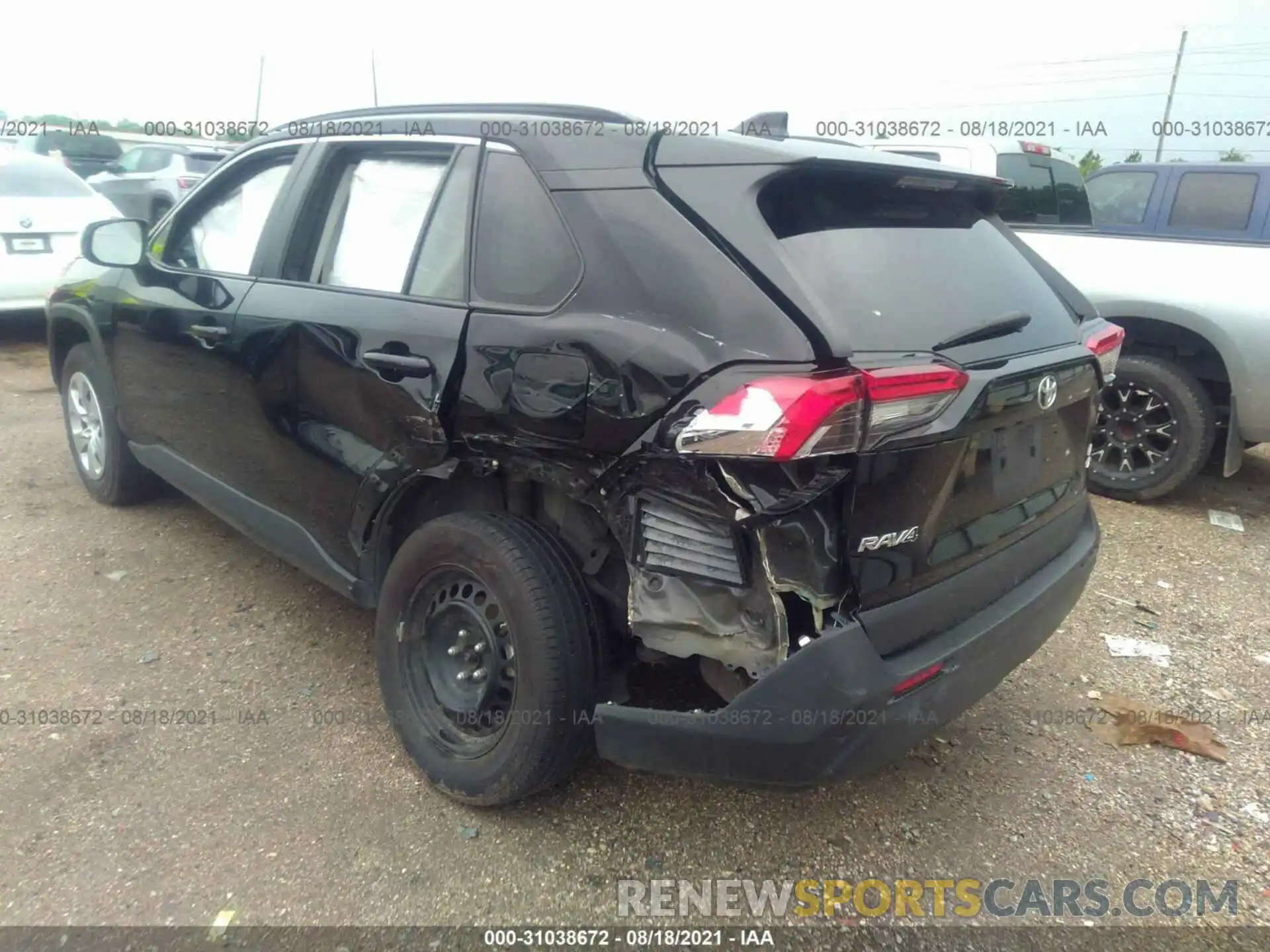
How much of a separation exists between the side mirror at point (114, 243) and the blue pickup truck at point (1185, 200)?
5252 mm

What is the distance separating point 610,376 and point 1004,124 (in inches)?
270

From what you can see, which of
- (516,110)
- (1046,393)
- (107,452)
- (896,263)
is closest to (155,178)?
Answer: (107,452)

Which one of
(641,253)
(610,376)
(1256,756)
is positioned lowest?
(1256,756)

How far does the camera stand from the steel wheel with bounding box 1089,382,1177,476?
496cm

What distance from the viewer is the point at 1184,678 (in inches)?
132

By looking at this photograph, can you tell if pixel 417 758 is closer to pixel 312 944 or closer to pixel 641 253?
pixel 312 944

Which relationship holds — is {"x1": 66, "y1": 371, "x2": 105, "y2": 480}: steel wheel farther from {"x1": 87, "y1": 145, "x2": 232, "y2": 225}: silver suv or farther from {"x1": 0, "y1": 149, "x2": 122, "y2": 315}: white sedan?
{"x1": 87, "y1": 145, "x2": 232, "y2": 225}: silver suv

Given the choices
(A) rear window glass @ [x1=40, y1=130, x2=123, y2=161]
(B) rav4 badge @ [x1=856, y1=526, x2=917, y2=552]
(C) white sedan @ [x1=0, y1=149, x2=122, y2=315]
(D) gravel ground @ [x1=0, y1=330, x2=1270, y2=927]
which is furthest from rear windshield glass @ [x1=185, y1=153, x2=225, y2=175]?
(B) rav4 badge @ [x1=856, y1=526, x2=917, y2=552]

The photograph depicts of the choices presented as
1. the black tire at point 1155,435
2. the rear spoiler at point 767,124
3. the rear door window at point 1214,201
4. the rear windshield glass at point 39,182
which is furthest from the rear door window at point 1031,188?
the rear windshield glass at point 39,182

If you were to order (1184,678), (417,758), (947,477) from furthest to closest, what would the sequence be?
(1184,678)
(417,758)
(947,477)

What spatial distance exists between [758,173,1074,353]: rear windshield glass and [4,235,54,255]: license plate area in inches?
304

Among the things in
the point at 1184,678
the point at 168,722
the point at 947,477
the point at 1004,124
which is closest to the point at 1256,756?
the point at 1184,678

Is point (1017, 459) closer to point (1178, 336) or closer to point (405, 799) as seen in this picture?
point (405, 799)

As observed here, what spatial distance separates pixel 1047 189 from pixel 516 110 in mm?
5270
